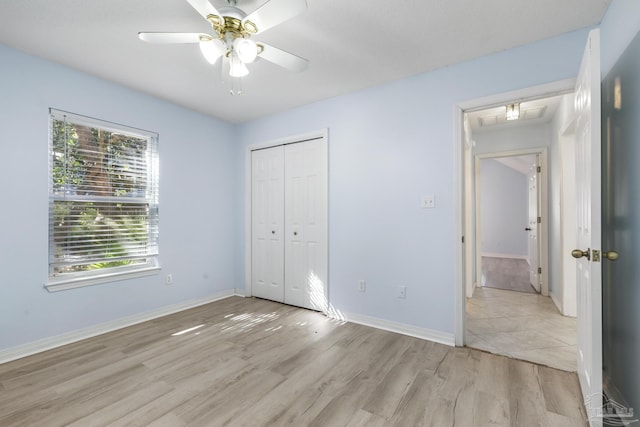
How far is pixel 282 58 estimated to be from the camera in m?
1.97

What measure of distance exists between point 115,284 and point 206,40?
255 centimetres

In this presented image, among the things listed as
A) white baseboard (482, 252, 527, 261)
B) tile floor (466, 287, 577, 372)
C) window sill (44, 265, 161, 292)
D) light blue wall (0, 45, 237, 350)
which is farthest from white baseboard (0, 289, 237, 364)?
white baseboard (482, 252, 527, 261)

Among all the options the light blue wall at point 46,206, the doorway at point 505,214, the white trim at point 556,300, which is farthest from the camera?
the doorway at point 505,214

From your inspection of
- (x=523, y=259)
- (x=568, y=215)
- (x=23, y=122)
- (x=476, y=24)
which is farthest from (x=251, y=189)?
(x=523, y=259)

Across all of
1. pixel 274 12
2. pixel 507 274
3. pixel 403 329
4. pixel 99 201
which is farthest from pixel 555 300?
pixel 99 201

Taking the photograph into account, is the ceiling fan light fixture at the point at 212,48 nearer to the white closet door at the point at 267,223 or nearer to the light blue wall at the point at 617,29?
the white closet door at the point at 267,223

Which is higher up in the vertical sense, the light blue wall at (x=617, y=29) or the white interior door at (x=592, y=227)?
the light blue wall at (x=617, y=29)

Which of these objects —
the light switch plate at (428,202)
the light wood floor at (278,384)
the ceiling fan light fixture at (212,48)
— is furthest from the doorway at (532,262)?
the ceiling fan light fixture at (212,48)

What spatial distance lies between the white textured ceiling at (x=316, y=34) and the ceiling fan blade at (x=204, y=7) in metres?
0.36

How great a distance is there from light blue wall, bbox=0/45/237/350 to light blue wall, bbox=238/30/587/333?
1588 millimetres

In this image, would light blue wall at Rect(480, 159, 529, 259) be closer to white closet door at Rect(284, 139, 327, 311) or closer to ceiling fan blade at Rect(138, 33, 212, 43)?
white closet door at Rect(284, 139, 327, 311)

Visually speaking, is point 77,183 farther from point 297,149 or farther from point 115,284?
point 297,149

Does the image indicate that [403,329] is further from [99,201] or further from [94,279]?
[99,201]

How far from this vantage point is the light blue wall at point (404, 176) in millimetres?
2459
